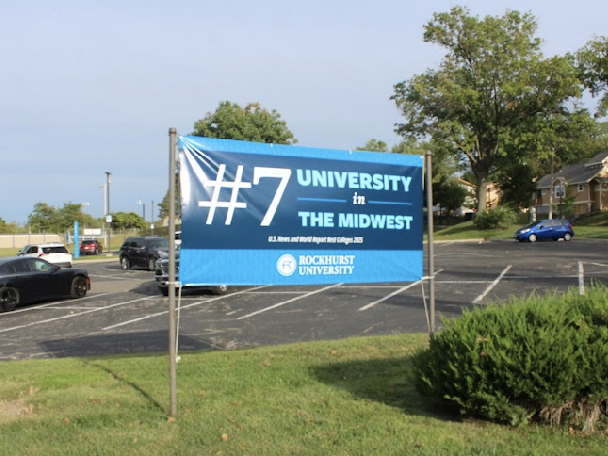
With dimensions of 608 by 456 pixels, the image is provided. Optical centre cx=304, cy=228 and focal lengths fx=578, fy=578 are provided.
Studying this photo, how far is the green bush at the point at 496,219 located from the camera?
157 feet

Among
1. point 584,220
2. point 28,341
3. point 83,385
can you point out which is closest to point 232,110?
point 584,220

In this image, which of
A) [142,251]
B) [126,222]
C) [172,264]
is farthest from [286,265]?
[126,222]

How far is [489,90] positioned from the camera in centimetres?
5047

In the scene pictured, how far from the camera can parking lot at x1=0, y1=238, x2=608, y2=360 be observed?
9.49m

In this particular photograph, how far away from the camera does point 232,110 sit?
1810 inches

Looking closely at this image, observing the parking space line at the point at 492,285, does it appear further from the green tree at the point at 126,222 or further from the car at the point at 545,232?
the green tree at the point at 126,222

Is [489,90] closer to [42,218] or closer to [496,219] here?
[496,219]

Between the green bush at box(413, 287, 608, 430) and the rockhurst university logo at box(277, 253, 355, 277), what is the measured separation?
1488 mm

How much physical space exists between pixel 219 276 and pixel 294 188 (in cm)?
113

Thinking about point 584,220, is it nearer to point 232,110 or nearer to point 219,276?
point 232,110

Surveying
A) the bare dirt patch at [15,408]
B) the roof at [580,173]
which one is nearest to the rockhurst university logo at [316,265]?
the bare dirt patch at [15,408]

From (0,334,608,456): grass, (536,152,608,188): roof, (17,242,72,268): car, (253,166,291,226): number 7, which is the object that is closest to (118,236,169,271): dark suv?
(17,242,72,268): car

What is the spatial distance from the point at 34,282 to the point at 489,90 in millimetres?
44390

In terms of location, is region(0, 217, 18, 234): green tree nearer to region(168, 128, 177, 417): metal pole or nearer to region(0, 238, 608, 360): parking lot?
region(0, 238, 608, 360): parking lot
